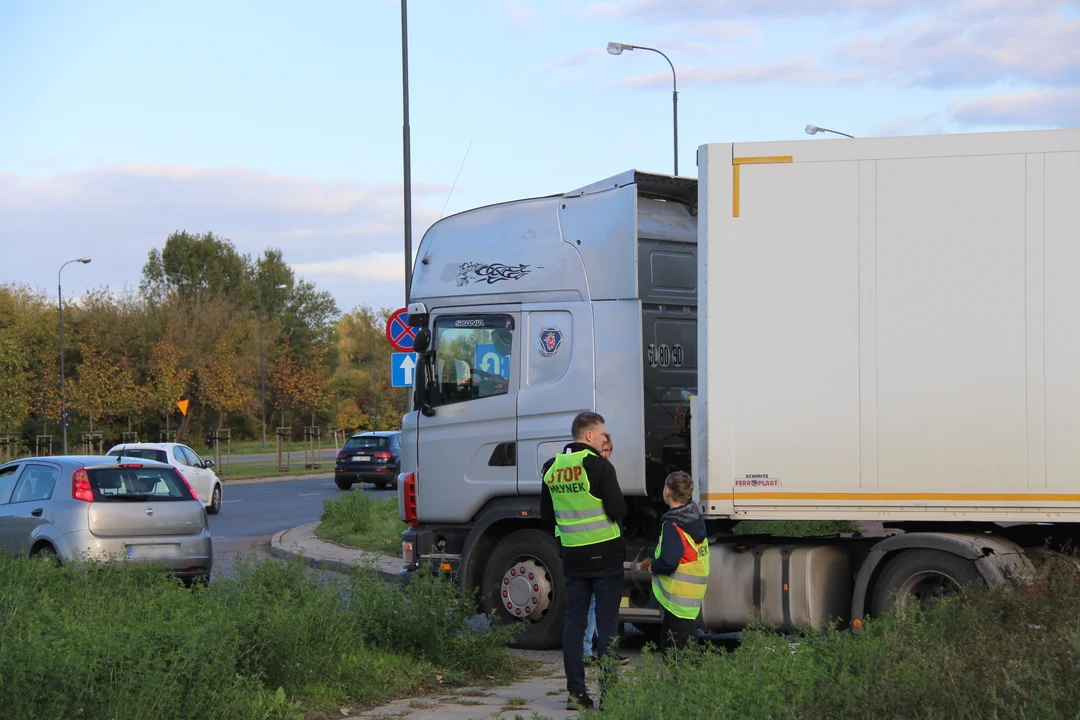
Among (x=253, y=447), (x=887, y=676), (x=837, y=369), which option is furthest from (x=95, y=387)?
(x=887, y=676)

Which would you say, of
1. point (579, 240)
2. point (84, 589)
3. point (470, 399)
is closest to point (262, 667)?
point (84, 589)

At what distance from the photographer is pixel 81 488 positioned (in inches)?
473

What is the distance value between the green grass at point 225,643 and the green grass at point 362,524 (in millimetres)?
8569

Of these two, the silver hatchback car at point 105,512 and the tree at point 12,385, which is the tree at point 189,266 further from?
the silver hatchback car at point 105,512

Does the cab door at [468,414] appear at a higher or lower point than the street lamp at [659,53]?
lower

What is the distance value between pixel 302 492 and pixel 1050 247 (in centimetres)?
2828

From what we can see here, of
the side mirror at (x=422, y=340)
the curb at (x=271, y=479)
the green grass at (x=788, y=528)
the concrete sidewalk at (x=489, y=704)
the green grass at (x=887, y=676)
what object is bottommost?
the curb at (x=271, y=479)

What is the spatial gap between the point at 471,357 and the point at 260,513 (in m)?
17.2

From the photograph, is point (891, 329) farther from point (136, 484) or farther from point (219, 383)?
point (219, 383)

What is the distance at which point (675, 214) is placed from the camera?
962 centimetres

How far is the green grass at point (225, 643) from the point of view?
5641 millimetres

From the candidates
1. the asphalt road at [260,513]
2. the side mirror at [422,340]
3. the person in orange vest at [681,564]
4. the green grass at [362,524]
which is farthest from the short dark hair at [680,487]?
the green grass at [362,524]

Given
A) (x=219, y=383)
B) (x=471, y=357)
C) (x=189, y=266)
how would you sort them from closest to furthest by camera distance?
(x=471, y=357) → (x=219, y=383) → (x=189, y=266)

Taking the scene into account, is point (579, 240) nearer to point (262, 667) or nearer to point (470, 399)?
point (470, 399)
